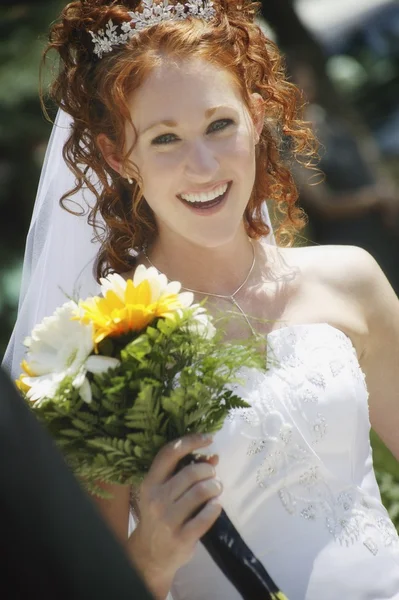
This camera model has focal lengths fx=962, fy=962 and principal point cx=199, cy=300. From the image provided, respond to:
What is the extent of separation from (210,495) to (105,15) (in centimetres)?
146

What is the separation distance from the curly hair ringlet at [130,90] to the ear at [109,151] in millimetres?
16

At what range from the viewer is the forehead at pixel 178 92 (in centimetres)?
264

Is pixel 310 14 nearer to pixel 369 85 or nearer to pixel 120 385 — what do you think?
pixel 369 85

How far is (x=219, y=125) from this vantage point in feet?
8.88

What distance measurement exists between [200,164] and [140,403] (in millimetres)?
882

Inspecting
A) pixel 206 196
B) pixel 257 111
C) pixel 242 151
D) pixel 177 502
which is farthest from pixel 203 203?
pixel 177 502

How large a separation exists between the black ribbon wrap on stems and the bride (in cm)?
23

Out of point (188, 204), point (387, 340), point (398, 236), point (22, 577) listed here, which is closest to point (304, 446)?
point (387, 340)

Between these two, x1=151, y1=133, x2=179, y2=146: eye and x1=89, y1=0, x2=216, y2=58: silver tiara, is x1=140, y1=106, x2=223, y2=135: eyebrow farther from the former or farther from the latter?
x1=89, y1=0, x2=216, y2=58: silver tiara

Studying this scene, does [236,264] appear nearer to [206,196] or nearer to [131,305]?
[206,196]

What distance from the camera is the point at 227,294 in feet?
9.86

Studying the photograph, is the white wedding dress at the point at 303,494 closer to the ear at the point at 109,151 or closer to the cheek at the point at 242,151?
the cheek at the point at 242,151

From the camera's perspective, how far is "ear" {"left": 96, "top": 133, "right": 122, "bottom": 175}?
2846 millimetres

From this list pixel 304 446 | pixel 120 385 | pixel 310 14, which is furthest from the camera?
pixel 310 14
